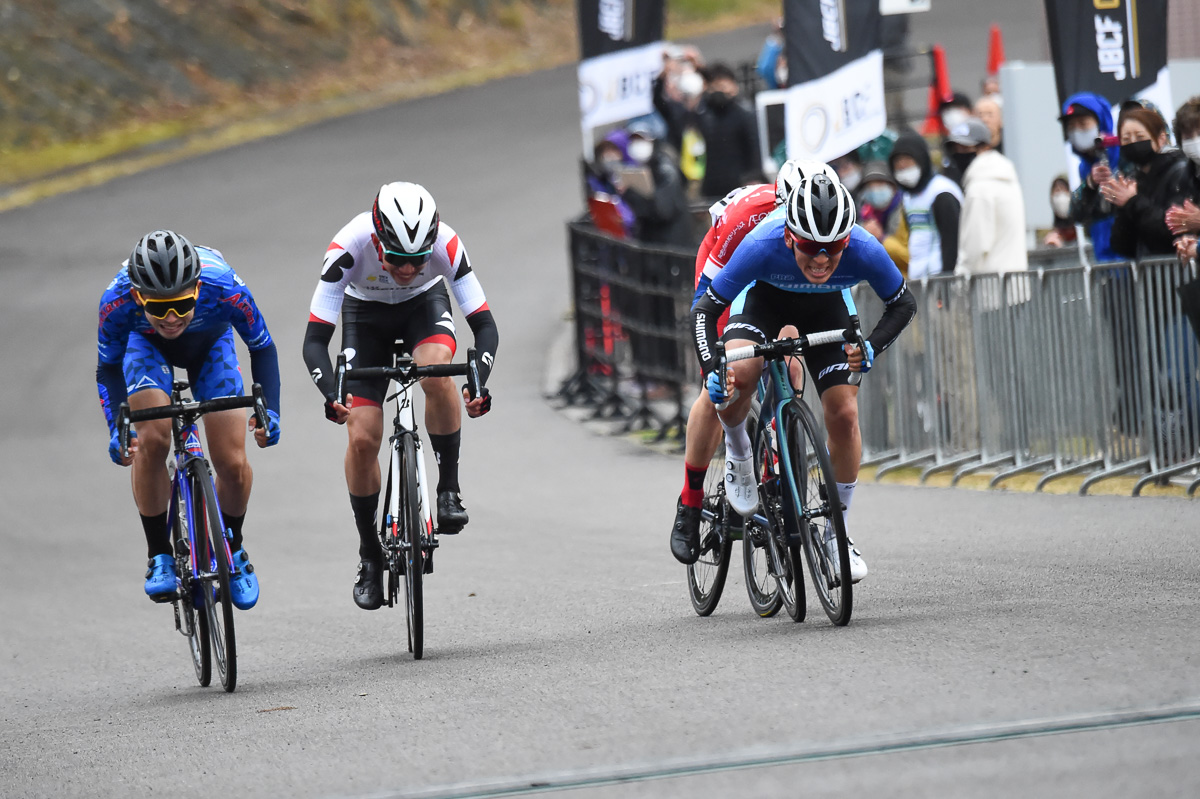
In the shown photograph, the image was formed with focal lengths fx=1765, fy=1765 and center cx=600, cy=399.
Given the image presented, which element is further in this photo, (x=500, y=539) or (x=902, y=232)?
(x=902, y=232)

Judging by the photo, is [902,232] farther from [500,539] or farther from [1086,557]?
[1086,557]

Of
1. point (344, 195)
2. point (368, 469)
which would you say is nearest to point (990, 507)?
point (368, 469)

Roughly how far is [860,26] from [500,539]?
16.2 ft

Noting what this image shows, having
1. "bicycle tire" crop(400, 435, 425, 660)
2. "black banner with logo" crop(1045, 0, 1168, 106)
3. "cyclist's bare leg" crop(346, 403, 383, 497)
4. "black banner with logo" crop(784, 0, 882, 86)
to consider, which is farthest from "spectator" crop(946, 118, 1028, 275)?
"bicycle tire" crop(400, 435, 425, 660)

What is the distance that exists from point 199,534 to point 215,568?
158mm

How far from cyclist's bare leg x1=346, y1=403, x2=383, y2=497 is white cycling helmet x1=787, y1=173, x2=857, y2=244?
7.35ft

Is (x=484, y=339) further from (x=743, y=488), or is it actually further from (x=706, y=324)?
(x=743, y=488)

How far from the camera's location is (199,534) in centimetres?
739

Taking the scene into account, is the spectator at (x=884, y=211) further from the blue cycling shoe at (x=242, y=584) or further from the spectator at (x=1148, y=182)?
the blue cycling shoe at (x=242, y=584)

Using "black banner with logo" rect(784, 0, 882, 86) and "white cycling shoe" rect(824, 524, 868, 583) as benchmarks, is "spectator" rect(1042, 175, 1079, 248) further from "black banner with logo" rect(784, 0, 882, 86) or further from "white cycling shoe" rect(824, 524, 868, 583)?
"white cycling shoe" rect(824, 524, 868, 583)

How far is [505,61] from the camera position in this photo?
116 ft

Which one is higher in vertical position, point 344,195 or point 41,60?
point 41,60

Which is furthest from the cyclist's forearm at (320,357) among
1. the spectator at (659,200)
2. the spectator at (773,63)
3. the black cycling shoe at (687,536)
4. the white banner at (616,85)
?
the spectator at (773,63)

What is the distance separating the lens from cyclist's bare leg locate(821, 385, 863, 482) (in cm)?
754
